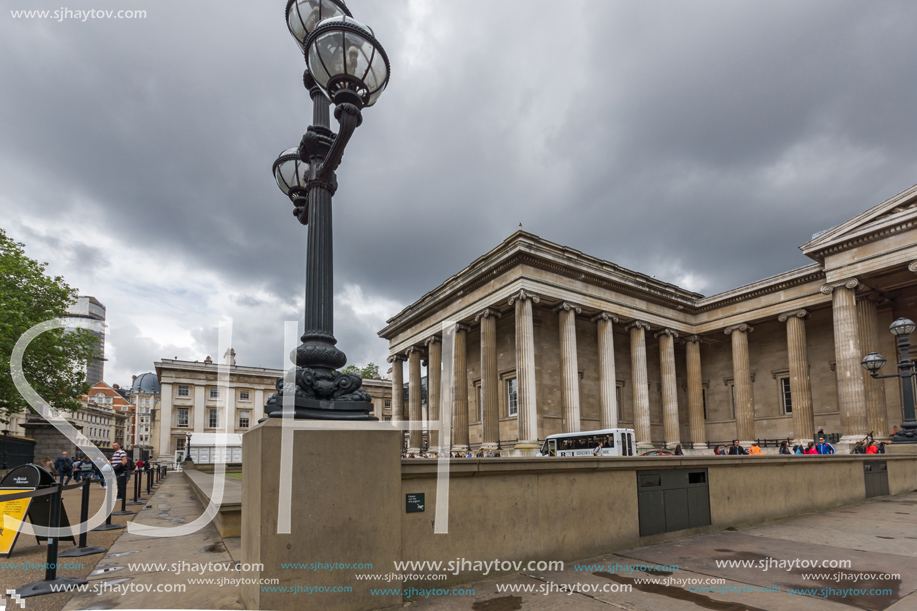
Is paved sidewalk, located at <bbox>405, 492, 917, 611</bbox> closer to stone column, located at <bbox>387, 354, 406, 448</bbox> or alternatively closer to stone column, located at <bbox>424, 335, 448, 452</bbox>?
stone column, located at <bbox>424, 335, 448, 452</bbox>

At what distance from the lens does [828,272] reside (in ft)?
90.7

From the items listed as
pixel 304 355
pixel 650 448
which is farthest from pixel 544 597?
pixel 650 448

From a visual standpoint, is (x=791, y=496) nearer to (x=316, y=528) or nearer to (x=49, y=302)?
(x=316, y=528)

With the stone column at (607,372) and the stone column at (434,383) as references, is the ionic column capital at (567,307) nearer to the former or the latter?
the stone column at (607,372)

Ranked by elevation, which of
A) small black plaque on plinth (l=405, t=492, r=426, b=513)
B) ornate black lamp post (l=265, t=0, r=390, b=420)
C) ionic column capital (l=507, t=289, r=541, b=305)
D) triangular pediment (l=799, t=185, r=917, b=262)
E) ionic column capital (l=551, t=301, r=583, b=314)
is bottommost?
small black plaque on plinth (l=405, t=492, r=426, b=513)

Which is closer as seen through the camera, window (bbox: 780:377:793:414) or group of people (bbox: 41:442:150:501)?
group of people (bbox: 41:442:150:501)

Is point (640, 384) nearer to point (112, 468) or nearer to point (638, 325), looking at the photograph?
point (638, 325)

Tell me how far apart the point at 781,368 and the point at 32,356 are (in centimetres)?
4405

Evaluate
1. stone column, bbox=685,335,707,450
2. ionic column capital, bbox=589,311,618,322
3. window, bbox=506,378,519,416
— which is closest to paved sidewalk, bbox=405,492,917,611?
ionic column capital, bbox=589,311,618,322

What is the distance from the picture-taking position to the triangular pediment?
24427mm

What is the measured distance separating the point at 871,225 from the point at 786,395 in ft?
42.6

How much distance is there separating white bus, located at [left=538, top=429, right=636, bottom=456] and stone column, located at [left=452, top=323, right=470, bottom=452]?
23.3ft

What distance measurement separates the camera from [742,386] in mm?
32562

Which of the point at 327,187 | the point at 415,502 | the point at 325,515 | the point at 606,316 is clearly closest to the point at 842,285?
the point at 606,316
